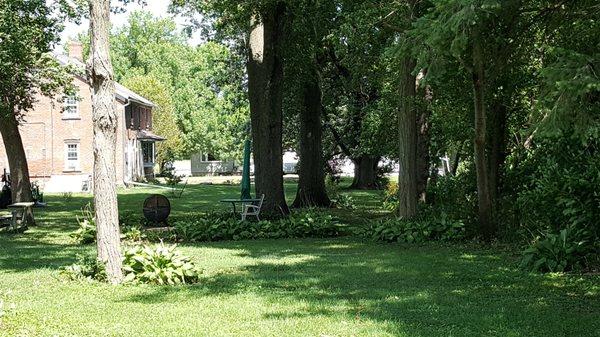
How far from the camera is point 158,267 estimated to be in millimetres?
9266

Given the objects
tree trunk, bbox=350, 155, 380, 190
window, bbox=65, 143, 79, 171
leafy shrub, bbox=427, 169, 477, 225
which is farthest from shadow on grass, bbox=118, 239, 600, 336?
window, bbox=65, 143, 79, 171

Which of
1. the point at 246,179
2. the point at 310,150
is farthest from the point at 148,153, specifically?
the point at 246,179

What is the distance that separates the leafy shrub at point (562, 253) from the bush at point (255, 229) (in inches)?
277

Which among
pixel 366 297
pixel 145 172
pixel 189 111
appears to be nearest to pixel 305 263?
pixel 366 297

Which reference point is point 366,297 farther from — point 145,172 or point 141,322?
point 145,172

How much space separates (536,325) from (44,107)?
3960cm

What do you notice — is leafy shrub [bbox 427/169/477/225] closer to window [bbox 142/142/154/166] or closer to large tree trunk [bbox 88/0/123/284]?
large tree trunk [bbox 88/0/123/284]

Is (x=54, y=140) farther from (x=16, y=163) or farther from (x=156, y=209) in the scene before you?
(x=156, y=209)

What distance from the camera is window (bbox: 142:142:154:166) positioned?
5378 centimetres

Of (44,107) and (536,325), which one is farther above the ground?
(44,107)

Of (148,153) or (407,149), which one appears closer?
(407,149)

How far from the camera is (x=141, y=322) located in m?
6.68

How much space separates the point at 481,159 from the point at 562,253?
3691mm

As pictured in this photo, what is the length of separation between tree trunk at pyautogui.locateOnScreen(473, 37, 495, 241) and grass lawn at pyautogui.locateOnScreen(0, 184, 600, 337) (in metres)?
1.06
